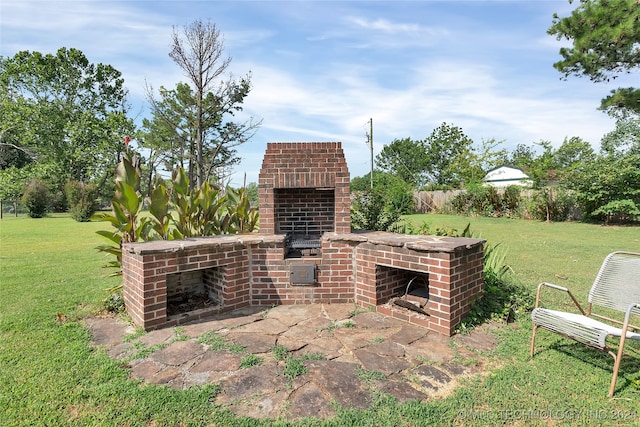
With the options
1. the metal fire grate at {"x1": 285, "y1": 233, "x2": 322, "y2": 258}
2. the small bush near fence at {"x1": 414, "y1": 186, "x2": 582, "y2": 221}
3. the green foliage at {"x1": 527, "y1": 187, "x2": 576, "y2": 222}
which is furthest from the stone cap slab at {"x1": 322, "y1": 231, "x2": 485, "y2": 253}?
the small bush near fence at {"x1": 414, "y1": 186, "x2": 582, "y2": 221}

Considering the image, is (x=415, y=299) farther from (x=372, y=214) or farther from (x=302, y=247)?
(x=372, y=214)

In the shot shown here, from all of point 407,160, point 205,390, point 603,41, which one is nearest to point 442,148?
point 407,160

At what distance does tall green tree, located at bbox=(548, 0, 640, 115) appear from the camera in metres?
6.78

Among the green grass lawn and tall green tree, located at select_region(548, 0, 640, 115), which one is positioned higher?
tall green tree, located at select_region(548, 0, 640, 115)

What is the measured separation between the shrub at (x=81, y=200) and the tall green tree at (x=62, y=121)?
6.90 meters

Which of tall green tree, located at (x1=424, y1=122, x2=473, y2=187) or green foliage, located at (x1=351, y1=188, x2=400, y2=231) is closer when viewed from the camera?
green foliage, located at (x1=351, y1=188, x2=400, y2=231)

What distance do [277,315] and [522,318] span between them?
2.66m

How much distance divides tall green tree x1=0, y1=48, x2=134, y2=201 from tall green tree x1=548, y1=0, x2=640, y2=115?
28418 mm

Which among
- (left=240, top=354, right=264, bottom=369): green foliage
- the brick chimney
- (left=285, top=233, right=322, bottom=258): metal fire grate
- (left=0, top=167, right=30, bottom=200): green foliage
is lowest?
(left=240, top=354, right=264, bottom=369): green foliage

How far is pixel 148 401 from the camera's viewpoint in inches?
77.7

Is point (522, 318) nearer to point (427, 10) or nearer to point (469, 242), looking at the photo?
point (469, 242)

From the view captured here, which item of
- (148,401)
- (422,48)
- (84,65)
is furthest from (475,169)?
(84,65)

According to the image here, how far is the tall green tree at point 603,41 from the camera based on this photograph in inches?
267

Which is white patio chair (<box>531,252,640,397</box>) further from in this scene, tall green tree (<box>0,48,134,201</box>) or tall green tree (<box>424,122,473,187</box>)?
tall green tree (<box>424,122,473,187</box>)
